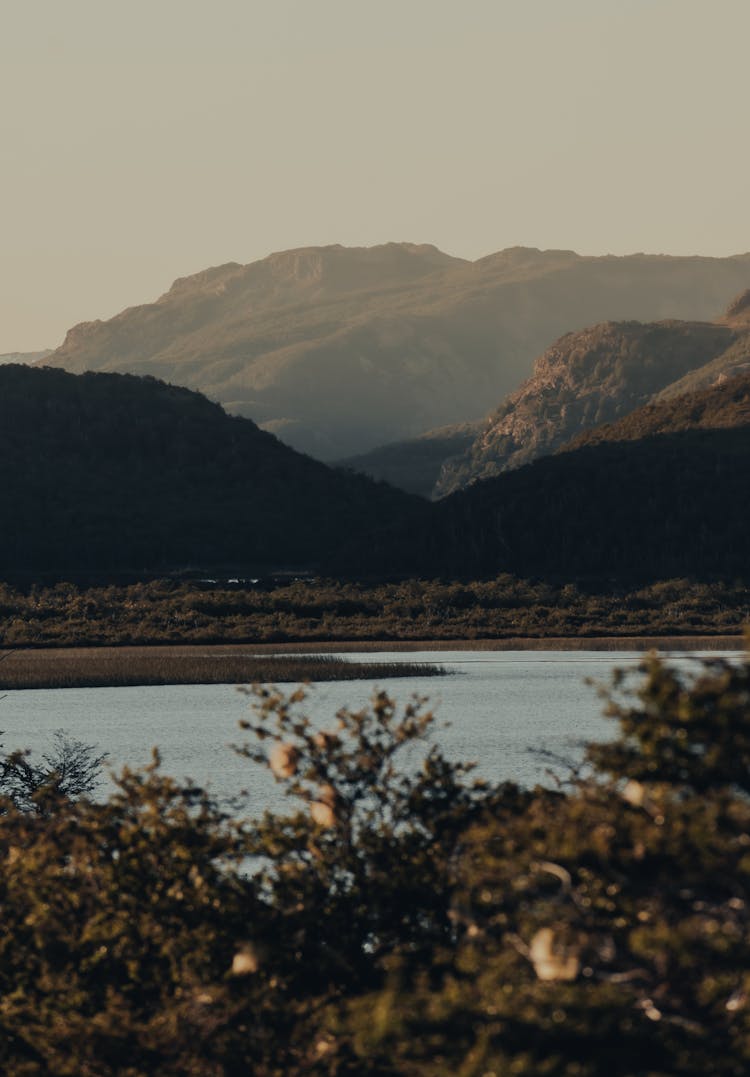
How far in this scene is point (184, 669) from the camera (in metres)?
116

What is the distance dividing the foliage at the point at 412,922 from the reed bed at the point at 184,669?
248 feet

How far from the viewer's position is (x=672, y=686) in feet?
53.1

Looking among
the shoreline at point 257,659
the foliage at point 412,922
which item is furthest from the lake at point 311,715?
the foliage at point 412,922

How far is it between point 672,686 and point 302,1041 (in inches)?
214

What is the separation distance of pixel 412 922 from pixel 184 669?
313 feet

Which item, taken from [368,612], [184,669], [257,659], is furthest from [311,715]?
[368,612]

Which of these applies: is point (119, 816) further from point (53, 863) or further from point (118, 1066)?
point (118, 1066)

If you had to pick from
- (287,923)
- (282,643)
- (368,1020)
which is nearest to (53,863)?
(287,923)

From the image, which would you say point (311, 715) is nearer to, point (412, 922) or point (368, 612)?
point (412, 922)

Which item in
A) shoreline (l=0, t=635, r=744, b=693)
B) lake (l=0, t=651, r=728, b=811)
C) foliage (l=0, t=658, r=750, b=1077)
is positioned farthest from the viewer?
shoreline (l=0, t=635, r=744, b=693)

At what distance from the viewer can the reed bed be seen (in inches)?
4126

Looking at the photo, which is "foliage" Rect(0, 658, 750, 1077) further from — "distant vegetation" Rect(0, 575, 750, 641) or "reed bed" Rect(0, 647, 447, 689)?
"distant vegetation" Rect(0, 575, 750, 641)

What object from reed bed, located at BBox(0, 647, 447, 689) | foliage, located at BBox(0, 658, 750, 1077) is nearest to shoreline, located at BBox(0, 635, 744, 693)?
reed bed, located at BBox(0, 647, 447, 689)

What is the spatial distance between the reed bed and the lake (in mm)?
1559
